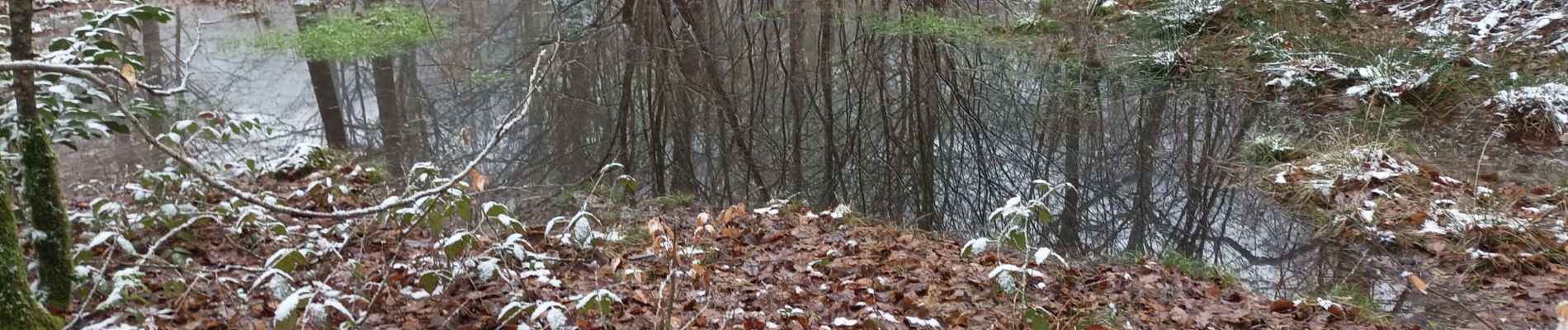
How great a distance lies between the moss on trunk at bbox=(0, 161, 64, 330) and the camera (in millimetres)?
2406

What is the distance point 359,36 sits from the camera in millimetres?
8977

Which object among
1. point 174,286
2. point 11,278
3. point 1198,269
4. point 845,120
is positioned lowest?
point 1198,269

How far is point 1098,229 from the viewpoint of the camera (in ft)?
15.5

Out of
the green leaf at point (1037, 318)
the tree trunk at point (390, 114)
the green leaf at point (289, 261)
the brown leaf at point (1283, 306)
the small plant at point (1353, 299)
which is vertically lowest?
the small plant at point (1353, 299)

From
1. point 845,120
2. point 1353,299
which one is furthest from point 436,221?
point 845,120

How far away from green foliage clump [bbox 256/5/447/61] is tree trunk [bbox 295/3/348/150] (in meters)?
0.24

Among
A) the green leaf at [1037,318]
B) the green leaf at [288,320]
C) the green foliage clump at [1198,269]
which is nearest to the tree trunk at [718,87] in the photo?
the green foliage clump at [1198,269]

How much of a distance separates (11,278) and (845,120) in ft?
15.8

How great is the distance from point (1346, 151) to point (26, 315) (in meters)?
5.61

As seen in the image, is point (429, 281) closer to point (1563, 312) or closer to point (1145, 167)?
point (1563, 312)

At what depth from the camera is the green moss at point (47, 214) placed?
272 centimetres

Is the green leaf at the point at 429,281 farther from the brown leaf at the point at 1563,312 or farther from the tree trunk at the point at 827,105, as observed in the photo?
the brown leaf at the point at 1563,312

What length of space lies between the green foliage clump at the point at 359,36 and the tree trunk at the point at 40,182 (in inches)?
226

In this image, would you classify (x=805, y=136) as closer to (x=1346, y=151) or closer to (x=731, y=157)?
(x=731, y=157)
